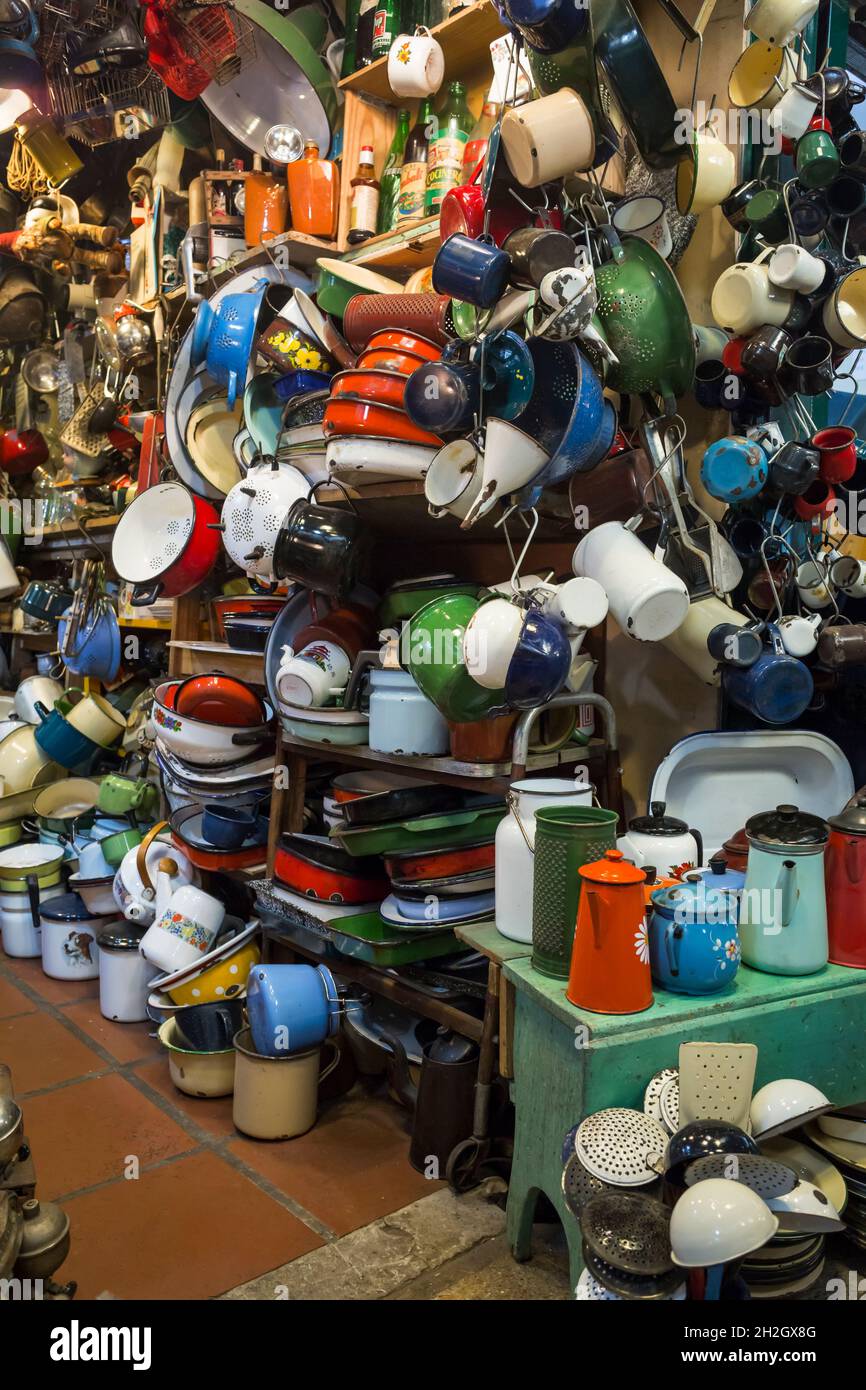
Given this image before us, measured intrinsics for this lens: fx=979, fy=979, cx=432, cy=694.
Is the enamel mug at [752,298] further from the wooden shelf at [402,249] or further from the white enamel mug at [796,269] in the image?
the wooden shelf at [402,249]

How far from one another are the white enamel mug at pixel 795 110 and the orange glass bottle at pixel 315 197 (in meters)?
1.30

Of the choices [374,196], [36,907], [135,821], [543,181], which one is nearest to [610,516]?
[543,181]

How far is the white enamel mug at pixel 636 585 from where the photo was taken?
160 centimetres

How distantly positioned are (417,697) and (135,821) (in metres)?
1.63

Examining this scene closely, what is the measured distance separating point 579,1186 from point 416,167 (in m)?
2.20

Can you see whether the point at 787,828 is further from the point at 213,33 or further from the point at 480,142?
the point at 213,33

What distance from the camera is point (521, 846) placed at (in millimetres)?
1700

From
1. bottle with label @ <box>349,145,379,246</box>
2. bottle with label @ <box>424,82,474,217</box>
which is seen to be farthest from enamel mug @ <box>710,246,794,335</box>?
bottle with label @ <box>349,145,379,246</box>

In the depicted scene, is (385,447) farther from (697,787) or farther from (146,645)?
(146,645)

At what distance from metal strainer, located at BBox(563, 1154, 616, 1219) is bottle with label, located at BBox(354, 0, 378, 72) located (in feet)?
8.60

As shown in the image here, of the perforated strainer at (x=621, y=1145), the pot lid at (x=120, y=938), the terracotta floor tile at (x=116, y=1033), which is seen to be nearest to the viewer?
the perforated strainer at (x=621, y=1145)

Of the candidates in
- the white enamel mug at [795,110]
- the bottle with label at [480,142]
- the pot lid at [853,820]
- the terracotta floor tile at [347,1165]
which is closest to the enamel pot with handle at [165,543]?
the bottle with label at [480,142]

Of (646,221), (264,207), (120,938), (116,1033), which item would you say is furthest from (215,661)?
(646,221)

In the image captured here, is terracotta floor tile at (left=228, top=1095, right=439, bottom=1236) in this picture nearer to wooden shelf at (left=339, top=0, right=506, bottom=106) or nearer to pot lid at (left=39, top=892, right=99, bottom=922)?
pot lid at (left=39, top=892, right=99, bottom=922)
